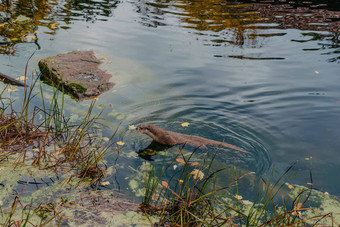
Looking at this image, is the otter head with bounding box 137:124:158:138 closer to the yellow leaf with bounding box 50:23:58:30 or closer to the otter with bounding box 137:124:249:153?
the otter with bounding box 137:124:249:153

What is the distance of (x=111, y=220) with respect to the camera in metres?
3.33

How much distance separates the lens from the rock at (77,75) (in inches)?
252

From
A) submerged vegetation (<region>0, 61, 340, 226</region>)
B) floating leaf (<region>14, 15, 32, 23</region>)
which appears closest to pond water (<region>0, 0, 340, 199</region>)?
floating leaf (<region>14, 15, 32, 23</region>)

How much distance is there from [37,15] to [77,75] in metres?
5.16

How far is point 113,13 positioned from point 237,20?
13.2 ft

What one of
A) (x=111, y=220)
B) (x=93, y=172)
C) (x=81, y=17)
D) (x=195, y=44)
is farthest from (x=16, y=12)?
(x=111, y=220)

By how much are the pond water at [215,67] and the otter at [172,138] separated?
0.12m

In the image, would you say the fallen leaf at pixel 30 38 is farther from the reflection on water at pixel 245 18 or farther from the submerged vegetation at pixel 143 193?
the submerged vegetation at pixel 143 193

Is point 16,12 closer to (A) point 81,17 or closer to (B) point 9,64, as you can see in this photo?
(A) point 81,17

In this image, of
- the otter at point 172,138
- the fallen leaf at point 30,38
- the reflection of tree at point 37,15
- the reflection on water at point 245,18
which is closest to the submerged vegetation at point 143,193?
the otter at point 172,138

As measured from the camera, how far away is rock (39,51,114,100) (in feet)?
21.0

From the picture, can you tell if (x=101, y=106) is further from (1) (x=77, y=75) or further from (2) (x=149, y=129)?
(2) (x=149, y=129)

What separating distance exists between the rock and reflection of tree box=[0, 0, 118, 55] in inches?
60.9

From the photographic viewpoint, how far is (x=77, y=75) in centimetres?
681
